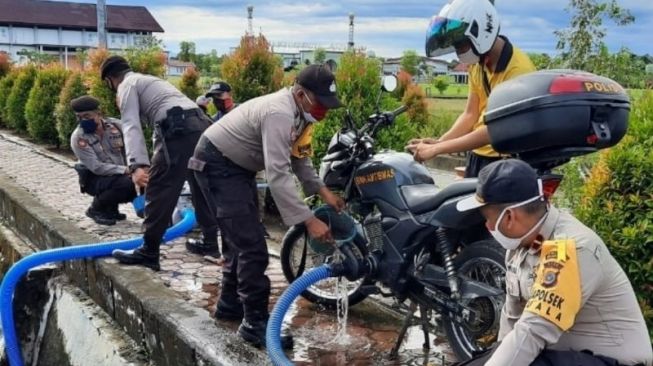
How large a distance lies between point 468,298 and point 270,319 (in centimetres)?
113

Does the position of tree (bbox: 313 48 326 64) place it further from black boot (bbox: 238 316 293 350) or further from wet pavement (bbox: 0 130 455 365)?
wet pavement (bbox: 0 130 455 365)

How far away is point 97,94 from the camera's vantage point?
451 inches

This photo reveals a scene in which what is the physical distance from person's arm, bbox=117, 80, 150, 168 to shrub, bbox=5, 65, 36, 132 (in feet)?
39.5

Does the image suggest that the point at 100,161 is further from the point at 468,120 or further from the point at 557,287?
the point at 557,287

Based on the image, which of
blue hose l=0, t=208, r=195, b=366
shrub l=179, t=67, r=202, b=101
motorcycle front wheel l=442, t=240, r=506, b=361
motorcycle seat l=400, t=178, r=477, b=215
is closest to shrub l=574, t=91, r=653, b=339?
motorcycle front wheel l=442, t=240, r=506, b=361

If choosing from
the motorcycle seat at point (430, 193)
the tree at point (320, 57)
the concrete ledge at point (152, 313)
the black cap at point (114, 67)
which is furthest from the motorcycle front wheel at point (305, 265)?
the black cap at point (114, 67)

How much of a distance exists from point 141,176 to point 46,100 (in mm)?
10206

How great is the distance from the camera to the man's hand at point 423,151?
393cm

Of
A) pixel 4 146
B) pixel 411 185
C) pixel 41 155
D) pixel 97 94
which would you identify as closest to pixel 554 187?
pixel 411 185

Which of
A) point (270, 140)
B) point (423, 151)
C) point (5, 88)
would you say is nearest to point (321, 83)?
point (270, 140)

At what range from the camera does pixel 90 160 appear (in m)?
7.48

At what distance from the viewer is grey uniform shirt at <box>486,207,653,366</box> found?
2389mm

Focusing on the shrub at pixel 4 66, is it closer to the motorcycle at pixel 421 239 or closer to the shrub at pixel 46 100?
the shrub at pixel 46 100

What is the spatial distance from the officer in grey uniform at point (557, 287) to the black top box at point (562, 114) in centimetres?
63
